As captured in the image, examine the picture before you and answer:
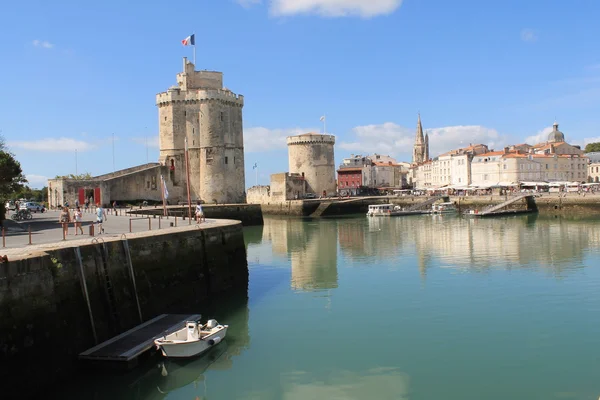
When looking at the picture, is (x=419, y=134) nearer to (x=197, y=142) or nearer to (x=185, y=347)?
(x=197, y=142)

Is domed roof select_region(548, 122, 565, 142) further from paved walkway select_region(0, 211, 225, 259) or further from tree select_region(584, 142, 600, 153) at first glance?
paved walkway select_region(0, 211, 225, 259)

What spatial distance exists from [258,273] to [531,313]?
41.7 feet

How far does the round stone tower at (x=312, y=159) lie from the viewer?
245 ft

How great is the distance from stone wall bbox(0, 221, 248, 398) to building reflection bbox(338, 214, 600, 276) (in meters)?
10.8

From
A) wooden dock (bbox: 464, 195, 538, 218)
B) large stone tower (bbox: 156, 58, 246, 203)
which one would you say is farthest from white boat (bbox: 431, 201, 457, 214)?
large stone tower (bbox: 156, 58, 246, 203)

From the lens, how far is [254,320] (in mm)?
16672

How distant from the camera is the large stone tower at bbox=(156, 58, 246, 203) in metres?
50.2

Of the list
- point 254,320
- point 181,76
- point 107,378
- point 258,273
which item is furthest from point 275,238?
point 107,378

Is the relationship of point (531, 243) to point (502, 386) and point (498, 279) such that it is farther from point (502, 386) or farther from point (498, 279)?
point (502, 386)

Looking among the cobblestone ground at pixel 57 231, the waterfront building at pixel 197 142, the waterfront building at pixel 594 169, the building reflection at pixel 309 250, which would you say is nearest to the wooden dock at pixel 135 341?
the cobblestone ground at pixel 57 231

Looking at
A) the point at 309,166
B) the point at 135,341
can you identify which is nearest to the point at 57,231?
the point at 135,341

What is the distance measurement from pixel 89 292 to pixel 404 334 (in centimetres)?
806

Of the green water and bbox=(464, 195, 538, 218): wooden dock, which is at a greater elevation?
bbox=(464, 195, 538, 218): wooden dock

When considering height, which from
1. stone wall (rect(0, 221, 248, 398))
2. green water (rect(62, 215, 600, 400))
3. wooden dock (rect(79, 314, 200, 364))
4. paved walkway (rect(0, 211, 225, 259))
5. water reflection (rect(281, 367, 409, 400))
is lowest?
water reflection (rect(281, 367, 409, 400))
